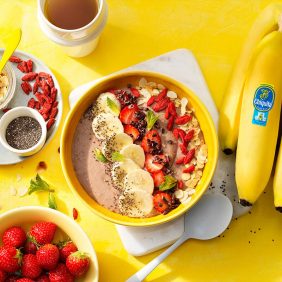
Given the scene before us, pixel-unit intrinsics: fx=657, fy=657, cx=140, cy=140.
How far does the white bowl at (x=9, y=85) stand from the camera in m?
1.65

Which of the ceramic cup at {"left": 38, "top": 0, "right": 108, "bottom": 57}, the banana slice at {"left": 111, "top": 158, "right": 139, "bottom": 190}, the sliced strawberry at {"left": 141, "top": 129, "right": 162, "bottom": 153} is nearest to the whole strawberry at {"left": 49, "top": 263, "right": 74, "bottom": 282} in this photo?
the banana slice at {"left": 111, "top": 158, "right": 139, "bottom": 190}

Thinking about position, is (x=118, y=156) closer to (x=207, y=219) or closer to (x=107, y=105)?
(x=107, y=105)

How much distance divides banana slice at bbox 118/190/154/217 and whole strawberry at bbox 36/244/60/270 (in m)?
0.18

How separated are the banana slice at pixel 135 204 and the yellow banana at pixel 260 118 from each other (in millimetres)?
217

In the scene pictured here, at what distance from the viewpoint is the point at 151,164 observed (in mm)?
1528

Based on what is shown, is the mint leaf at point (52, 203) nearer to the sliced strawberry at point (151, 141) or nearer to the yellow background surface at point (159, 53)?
the yellow background surface at point (159, 53)

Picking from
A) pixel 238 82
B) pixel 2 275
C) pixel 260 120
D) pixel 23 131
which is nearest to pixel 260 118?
pixel 260 120

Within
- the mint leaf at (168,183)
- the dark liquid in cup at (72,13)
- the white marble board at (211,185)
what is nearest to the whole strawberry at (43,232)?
the white marble board at (211,185)

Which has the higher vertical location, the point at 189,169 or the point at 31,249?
the point at 189,169

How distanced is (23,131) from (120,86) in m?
0.27

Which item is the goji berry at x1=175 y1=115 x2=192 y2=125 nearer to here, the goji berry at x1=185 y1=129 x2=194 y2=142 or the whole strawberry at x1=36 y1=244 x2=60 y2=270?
the goji berry at x1=185 y1=129 x2=194 y2=142

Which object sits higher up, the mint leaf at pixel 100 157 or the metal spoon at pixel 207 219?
the mint leaf at pixel 100 157

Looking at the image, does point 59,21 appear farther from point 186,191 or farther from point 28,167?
point 186,191

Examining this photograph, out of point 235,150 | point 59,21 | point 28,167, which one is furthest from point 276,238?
point 59,21
